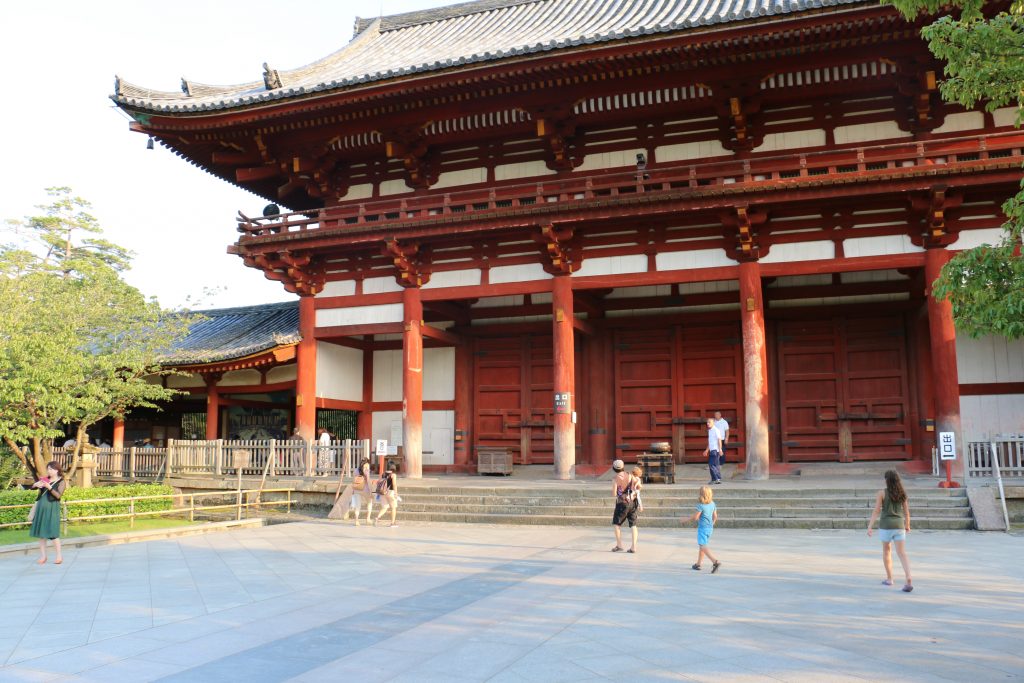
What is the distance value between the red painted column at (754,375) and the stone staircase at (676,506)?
136cm

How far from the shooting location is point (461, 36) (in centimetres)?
2230

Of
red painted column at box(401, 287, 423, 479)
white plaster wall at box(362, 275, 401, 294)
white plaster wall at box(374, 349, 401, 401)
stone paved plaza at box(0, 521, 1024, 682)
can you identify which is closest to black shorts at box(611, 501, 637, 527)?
stone paved plaza at box(0, 521, 1024, 682)

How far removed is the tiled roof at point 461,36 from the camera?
1503cm

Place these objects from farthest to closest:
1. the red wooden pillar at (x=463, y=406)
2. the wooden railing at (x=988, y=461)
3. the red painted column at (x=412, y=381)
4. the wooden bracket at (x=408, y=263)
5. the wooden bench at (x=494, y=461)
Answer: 1. the red wooden pillar at (x=463, y=406)
2. the wooden bench at (x=494, y=461)
3. the red painted column at (x=412, y=381)
4. the wooden bracket at (x=408, y=263)
5. the wooden railing at (x=988, y=461)

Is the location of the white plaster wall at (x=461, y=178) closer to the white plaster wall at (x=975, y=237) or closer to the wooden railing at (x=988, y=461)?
the white plaster wall at (x=975, y=237)

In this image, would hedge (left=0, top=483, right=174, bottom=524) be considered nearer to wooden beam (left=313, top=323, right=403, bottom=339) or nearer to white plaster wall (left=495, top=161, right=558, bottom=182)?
wooden beam (left=313, top=323, right=403, bottom=339)

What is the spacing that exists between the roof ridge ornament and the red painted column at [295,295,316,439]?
529 cm

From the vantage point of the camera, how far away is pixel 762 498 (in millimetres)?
13977

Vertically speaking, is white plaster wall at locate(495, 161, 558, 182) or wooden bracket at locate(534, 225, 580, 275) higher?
white plaster wall at locate(495, 161, 558, 182)

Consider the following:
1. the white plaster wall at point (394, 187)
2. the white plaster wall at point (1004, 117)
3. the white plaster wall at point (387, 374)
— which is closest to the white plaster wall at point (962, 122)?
the white plaster wall at point (1004, 117)

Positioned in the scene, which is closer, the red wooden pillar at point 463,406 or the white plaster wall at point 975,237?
the white plaster wall at point 975,237

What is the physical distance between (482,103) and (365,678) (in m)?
13.9

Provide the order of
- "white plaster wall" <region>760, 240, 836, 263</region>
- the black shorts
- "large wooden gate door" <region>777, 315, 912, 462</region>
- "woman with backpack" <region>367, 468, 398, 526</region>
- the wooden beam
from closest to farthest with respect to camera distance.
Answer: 1. the black shorts
2. "woman with backpack" <region>367, 468, 398, 526</region>
3. "white plaster wall" <region>760, 240, 836, 263</region>
4. "large wooden gate door" <region>777, 315, 912, 462</region>
5. the wooden beam

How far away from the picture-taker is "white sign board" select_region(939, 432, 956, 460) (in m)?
13.5
